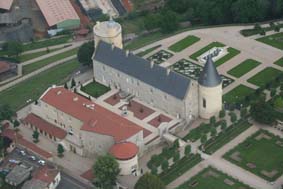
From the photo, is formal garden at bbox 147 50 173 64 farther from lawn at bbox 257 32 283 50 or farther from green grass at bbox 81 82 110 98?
lawn at bbox 257 32 283 50

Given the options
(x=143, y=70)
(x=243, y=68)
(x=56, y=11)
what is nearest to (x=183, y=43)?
(x=243, y=68)

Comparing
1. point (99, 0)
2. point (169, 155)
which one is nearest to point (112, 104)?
point (169, 155)

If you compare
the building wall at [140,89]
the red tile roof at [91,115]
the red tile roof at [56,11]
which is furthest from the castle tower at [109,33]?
the red tile roof at [56,11]

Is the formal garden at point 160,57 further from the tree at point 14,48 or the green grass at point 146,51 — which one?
the tree at point 14,48

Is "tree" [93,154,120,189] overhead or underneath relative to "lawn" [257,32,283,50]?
underneath

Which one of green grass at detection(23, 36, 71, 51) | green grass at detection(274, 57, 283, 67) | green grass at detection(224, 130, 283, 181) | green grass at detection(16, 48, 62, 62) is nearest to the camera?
green grass at detection(224, 130, 283, 181)

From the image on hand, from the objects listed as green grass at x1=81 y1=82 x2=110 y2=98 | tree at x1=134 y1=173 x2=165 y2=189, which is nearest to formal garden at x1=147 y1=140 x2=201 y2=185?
tree at x1=134 y1=173 x2=165 y2=189

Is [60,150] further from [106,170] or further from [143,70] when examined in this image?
[143,70]
